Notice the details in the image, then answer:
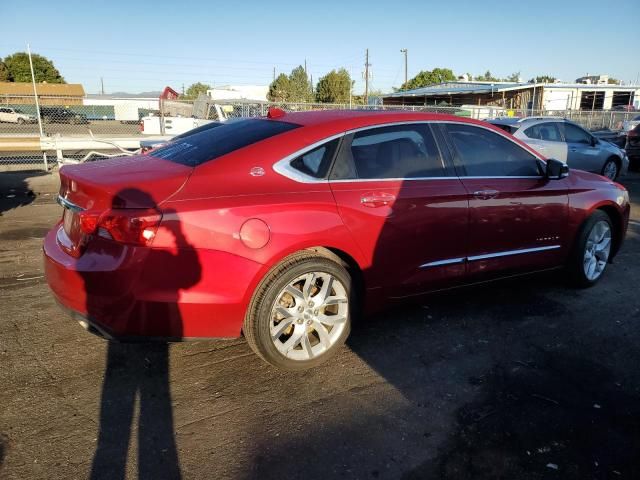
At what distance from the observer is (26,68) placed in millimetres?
67812

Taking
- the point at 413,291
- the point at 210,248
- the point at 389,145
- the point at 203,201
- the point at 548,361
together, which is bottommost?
the point at 548,361

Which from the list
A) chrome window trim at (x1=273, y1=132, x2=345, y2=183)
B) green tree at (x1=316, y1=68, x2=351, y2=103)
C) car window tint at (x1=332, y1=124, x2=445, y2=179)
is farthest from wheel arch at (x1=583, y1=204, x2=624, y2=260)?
green tree at (x1=316, y1=68, x2=351, y2=103)

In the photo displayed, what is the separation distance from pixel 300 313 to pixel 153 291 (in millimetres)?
926

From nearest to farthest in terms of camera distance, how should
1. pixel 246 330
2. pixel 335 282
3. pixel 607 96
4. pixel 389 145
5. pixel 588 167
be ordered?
pixel 246 330 → pixel 335 282 → pixel 389 145 → pixel 588 167 → pixel 607 96

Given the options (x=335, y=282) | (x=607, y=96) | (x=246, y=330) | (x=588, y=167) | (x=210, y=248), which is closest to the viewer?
(x=210, y=248)

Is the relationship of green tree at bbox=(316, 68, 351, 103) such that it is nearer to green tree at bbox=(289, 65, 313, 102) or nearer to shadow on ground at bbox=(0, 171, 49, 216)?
green tree at bbox=(289, 65, 313, 102)

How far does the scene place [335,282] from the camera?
3.36 meters

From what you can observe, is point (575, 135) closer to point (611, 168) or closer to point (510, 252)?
point (611, 168)

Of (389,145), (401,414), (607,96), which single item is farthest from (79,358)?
(607,96)

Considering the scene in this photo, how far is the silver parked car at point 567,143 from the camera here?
33.6 ft

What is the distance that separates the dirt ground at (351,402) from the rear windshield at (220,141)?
1.36 metres

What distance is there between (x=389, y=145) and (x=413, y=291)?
109 centimetres

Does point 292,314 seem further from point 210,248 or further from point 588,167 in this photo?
point 588,167

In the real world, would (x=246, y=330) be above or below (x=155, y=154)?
below
